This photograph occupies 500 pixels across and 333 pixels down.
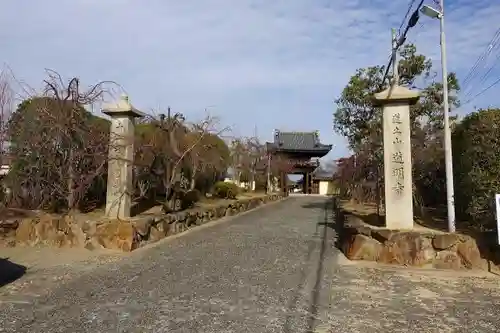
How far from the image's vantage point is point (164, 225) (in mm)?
11492

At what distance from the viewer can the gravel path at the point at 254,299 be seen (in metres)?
4.73

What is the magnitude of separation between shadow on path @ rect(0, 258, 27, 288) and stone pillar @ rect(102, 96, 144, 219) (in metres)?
2.64

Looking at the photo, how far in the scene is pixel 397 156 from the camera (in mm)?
8867

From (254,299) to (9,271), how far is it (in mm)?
4511

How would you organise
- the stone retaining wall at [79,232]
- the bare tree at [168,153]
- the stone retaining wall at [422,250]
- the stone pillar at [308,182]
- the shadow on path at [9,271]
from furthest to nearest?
the stone pillar at [308,182]
the bare tree at [168,153]
the stone retaining wall at [79,232]
the stone retaining wall at [422,250]
the shadow on path at [9,271]

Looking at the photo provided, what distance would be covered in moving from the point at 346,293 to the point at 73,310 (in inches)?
143

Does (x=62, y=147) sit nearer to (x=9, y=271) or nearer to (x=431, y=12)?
(x=9, y=271)

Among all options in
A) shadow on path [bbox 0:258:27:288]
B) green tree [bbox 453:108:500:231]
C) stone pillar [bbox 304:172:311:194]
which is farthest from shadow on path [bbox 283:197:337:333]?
stone pillar [bbox 304:172:311:194]

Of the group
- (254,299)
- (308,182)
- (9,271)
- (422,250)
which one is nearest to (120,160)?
(9,271)

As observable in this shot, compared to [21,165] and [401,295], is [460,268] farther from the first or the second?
[21,165]

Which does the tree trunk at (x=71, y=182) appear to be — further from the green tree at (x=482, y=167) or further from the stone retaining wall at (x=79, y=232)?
the green tree at (x=482, y=167)

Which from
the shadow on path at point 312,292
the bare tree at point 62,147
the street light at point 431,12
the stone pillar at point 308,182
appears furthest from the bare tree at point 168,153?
the stone pillar at point 308,182

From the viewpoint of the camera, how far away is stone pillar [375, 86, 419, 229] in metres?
8.71

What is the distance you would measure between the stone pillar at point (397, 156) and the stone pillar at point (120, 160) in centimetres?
585
